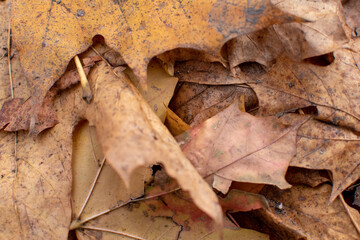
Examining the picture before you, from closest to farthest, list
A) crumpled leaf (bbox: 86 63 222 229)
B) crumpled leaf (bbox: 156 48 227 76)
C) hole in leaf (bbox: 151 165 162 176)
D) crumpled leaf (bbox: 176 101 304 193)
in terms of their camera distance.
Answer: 1. crumpled leaf (bbox: 86 63 222 229)
2. crumpled leaf (bbox: 176 101 304 193)
3. hole in leaf (bbox: 151 165 162 176)
4. crumpled leaf (bbox: 156 48 227 76)

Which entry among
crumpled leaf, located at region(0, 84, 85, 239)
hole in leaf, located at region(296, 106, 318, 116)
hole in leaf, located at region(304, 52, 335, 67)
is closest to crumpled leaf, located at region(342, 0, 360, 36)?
hole in leaf, located at region(304, 52, 335, 67)

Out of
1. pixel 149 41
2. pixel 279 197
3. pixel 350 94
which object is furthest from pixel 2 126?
pixel 350 94

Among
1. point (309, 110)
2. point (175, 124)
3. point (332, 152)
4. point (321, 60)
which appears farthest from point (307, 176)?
point (175, 124)

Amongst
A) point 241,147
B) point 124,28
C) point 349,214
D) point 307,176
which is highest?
point 124,28

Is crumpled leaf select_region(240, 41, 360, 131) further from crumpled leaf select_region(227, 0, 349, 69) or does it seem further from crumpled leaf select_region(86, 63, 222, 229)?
crumpled leaf select_region(86, 63, 222, 229)

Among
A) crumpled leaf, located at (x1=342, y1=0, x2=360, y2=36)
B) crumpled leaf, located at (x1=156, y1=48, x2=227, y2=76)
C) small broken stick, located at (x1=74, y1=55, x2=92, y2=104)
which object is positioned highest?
small broken stick, located at (x1=74, y1=55, x2=92, y2=104)

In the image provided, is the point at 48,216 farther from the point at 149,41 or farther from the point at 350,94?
the point at 350,94

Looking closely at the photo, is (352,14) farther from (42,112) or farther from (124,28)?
(42,112)
